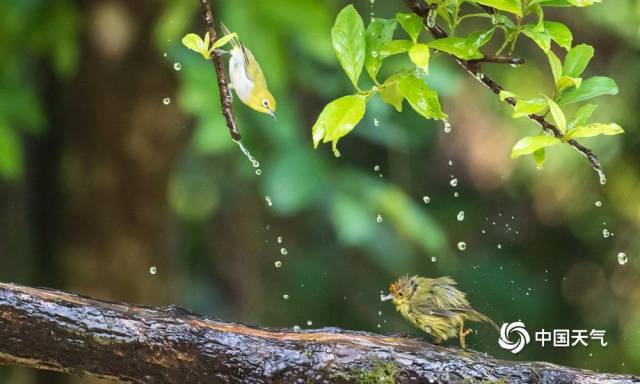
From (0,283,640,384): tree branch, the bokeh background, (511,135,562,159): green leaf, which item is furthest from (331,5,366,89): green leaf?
the bokeh background

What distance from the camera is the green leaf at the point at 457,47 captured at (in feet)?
4.84

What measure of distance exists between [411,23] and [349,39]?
0.09 metres

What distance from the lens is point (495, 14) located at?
4.98 feet

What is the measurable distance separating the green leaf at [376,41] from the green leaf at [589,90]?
0.89ft

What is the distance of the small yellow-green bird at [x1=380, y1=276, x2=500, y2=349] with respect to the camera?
2070mm

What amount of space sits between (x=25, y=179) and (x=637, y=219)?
2.71 metres

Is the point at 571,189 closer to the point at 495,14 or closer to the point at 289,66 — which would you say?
A: the point at 289,66

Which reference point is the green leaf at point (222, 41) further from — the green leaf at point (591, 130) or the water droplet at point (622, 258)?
the water droplet at point (622, 258)

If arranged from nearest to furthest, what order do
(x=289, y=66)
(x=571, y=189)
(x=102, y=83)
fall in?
(x=289, y=66) < (x=102, y=83) < (x=571, y=189)

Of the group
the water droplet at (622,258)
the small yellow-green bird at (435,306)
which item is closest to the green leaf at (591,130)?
the small yellow-green bird at (435,306)

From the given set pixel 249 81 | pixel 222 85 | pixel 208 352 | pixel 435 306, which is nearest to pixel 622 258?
pixel 435 306

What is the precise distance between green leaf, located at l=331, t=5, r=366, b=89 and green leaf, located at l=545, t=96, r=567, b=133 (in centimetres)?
28

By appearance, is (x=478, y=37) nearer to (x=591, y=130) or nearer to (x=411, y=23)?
(x=411, y=23)

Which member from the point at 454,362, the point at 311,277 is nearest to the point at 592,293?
the point at 311,277
